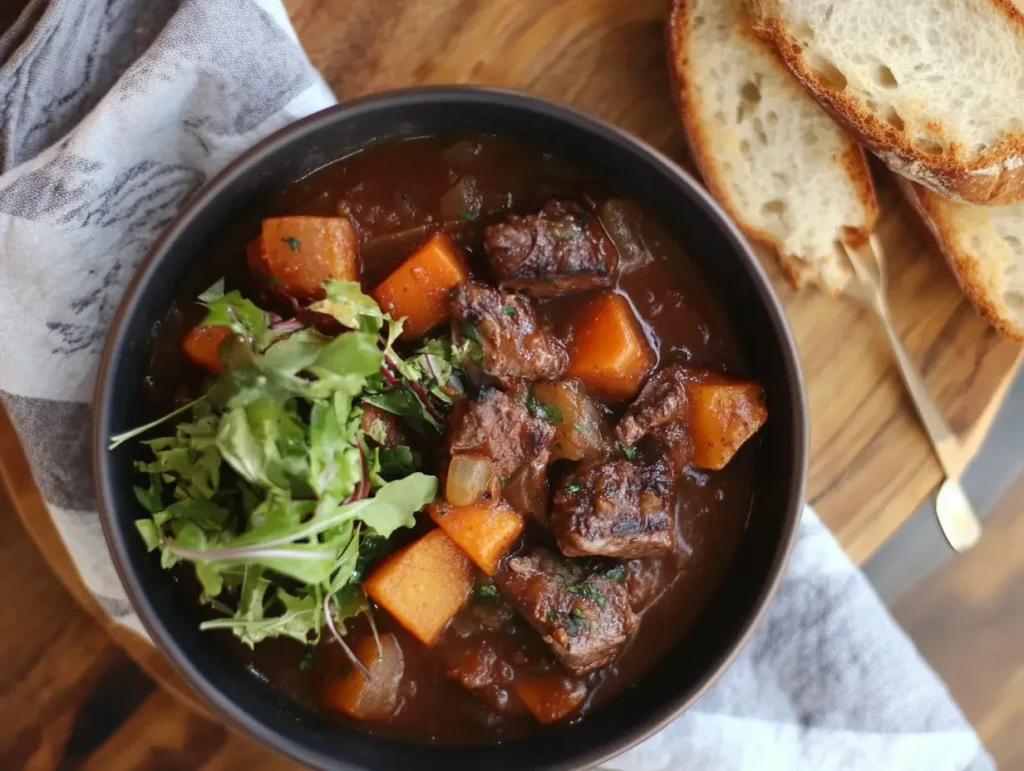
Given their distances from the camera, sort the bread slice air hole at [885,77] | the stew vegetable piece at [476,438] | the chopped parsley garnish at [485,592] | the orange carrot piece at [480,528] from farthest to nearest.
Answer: the bread slice air hole at [885,77] < the chopped parsley garnish at [485,592] < the orange carrot piece at [480,528] < the stew vegetable piece at [476,438]

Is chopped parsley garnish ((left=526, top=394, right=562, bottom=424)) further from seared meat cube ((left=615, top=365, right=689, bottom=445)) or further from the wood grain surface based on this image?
the wood grain surface

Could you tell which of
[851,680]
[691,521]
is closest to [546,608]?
[691,521]

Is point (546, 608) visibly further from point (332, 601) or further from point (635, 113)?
point (635, 113)

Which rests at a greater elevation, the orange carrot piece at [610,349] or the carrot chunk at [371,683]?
the orange carrot piece at [610,349]

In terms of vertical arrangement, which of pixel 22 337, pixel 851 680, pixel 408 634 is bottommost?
pixel 851 680

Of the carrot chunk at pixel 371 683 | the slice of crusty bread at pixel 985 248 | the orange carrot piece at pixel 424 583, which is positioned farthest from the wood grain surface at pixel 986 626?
the carrot chunk at pixel 371 683

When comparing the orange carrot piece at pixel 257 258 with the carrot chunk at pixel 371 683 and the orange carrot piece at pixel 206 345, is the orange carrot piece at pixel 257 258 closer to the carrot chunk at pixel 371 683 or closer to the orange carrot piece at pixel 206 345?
the orange carrot piece at pixel 206 345

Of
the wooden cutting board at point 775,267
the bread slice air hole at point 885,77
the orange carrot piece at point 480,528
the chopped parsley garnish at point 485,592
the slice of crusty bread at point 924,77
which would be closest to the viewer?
the orange carrot piece at point 480,528

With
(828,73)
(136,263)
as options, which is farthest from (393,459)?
(828,73)
